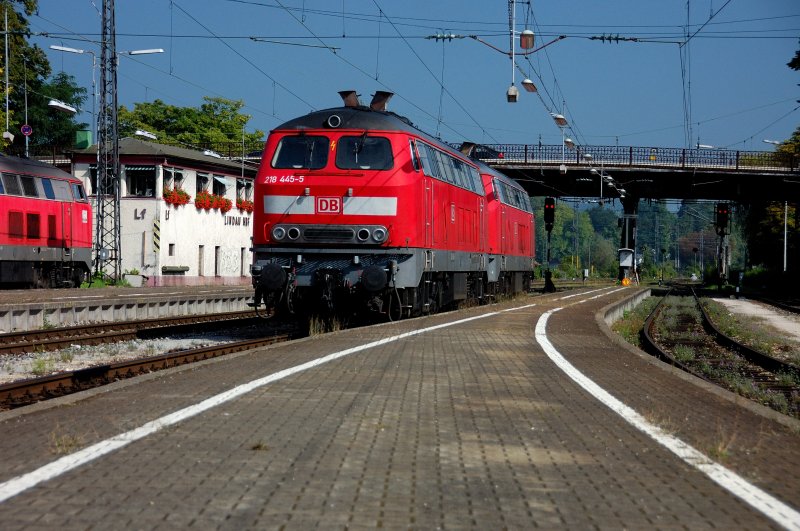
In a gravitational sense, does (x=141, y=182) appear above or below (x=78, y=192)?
above

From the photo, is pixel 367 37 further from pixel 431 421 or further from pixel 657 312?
pixel 431 421

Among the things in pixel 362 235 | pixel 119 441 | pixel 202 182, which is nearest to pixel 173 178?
pixel 202 182

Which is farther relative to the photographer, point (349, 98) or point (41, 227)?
point (41, 227)

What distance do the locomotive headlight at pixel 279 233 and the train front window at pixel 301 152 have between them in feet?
3.77

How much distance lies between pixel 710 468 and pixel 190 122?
84.2 m

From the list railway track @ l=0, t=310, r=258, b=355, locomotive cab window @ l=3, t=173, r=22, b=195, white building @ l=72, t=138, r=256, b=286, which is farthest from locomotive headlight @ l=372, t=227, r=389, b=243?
white building @ l=72, t=138, r=256, b=286

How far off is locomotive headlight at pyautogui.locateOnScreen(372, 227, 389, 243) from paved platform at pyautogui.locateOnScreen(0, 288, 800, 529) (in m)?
6.40

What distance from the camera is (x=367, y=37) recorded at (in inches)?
1253

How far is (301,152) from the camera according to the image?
58.1ft

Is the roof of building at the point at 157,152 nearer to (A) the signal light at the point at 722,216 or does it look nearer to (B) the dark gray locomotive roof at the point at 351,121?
(A) the signal light at the point at 722,216

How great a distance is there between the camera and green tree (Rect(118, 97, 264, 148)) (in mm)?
85625

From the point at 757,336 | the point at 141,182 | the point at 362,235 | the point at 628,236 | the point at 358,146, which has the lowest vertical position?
the point at 757,336

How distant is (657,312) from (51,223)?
2080 centimetres

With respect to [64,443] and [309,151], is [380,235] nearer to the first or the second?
[309,151]
